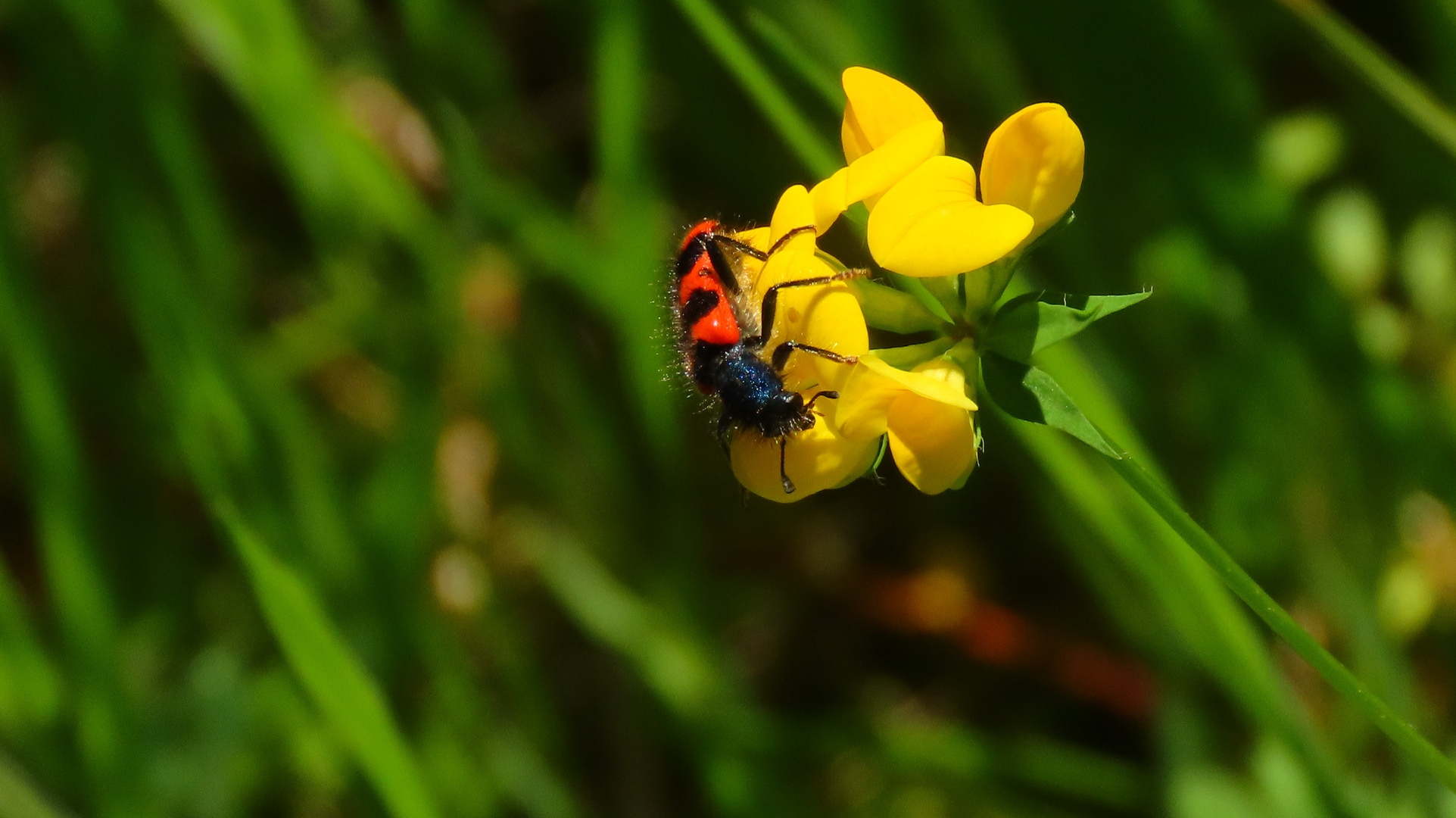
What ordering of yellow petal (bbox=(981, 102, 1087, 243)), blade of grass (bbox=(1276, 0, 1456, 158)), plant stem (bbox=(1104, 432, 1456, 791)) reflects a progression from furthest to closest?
blade of grass (bbox=(1276, 0, 1456, 158)), yellow petal (bbox=(981, 102, 1087, 243)), plant stem (bbox=(1104, 432, 1456, 791))

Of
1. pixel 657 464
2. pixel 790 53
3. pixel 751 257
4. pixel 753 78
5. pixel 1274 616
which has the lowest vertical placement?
pixel 1274 616

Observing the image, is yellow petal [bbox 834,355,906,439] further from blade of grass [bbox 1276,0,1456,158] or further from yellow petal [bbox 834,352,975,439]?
blade of grass [bbox 1276,0,1456,158]

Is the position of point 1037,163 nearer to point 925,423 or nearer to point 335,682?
point 925,423

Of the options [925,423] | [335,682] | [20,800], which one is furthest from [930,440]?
[20,800]

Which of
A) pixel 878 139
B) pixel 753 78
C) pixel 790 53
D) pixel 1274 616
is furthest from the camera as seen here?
pixel 753 78

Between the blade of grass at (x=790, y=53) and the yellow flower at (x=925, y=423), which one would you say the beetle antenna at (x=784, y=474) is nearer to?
the yellow flower at (x=925, y=423)

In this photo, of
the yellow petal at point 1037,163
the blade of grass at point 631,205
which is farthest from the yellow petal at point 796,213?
the blade of grass at point 631,205

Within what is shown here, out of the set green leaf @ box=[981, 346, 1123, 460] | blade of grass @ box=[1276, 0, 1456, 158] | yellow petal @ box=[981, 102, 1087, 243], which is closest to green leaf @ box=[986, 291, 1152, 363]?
green leaf @ box=[981, 346, 1123, 460]
